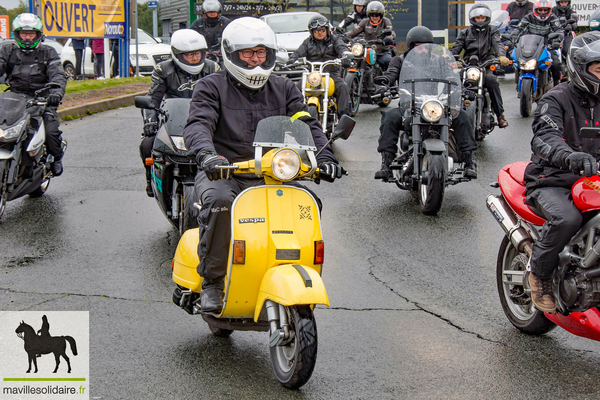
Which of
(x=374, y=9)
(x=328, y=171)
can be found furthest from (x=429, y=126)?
(x=374, y=9)

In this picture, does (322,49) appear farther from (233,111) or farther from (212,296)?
(212,296)

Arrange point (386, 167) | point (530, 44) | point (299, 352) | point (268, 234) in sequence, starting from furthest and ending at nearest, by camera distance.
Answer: point (530, 44) → point (386, 167) → point (268, 234) → point (299, 352)

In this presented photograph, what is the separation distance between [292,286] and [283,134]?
0.86m

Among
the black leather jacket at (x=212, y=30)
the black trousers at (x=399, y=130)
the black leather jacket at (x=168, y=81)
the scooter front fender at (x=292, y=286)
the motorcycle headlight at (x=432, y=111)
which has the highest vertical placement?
the black leather jacket at (x=212, y=30)

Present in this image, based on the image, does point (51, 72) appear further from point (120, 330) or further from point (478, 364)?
point (478, 364)

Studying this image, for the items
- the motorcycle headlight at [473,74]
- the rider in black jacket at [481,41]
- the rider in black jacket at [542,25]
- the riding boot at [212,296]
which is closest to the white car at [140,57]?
the rider in black jacket at [542,25]

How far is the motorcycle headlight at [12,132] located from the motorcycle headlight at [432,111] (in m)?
4.20

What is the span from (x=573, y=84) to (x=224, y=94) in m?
2.13

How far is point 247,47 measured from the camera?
488 cm

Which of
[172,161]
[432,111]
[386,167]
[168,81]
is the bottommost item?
[386,167]

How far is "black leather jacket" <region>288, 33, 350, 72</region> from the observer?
42.8 feet

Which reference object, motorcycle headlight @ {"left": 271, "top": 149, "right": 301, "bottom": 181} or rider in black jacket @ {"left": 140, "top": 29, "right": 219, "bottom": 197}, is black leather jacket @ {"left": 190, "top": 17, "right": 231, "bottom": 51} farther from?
motorcycle headlight @ {"left": 271, "top": 149, "right": 301, "bottom": 181}

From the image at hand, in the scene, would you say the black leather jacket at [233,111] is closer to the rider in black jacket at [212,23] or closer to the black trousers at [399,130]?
the black trousers at [399,130]

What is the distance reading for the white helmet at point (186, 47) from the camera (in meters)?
8.38
